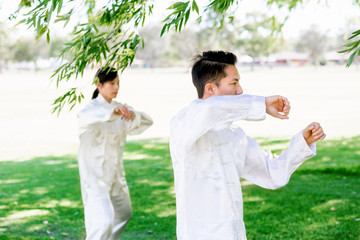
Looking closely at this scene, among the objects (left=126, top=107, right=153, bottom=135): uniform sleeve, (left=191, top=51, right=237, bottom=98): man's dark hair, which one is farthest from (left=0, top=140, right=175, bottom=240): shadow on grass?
(left=191, top=51, right=237, bottom=98): man's dark hair

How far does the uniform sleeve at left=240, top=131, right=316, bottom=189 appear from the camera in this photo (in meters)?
2.78

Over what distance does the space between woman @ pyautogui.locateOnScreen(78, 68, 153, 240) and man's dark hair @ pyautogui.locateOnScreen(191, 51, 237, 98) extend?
5.51 feet

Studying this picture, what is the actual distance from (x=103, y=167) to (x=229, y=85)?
2390 mm

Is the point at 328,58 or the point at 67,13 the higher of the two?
the point at 67,13

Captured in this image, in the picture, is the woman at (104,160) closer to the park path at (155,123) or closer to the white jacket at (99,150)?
the white jacket at (99,150)

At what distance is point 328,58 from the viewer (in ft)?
334

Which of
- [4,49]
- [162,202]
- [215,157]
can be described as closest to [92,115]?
[215,157]

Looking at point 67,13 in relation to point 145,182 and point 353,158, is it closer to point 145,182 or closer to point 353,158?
point 145,182

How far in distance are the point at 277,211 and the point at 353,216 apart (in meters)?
0.95

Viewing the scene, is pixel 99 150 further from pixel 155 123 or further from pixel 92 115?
pixel 155 123

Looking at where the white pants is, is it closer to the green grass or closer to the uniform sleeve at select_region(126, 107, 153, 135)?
the uniform sleeve at select_region(126, 107, 153, 135)

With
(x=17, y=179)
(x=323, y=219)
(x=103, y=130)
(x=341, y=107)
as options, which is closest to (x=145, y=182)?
(x=17, y=179)

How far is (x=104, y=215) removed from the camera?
4.67 m

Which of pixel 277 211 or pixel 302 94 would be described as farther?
pixel 302 94
